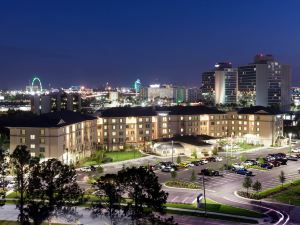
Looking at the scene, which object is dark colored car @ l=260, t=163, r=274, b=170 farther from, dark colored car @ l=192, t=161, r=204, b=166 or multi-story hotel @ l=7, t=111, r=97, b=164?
multi-story hotel @ l=7, t=111, r=97, b=164

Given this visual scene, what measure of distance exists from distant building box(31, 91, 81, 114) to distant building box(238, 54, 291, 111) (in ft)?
189

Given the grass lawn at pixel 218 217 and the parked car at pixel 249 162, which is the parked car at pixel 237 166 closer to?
the parked car at pixel 249 162

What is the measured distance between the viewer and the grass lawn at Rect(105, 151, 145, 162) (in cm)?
5791

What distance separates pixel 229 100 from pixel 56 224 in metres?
153

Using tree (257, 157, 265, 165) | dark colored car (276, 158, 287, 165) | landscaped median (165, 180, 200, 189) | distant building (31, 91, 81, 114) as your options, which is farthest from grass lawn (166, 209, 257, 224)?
distant building (31, 91, 81, 114)

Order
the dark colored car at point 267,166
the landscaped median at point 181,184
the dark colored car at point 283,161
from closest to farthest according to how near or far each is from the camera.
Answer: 1. the landscaped median at point 181,184
2. the dark colored car at point 267,166
3. the dark colored car at point 283,161

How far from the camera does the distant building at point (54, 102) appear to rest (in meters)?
113

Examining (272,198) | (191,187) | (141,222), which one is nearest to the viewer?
(141,222)

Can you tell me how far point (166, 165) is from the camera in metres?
51.1

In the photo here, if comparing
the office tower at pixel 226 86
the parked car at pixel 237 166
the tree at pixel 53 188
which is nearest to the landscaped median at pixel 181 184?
the parked car at pixel 237 166

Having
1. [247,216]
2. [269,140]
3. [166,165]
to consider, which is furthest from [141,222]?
[269,140]

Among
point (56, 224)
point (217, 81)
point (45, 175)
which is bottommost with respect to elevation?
point (56, 224)

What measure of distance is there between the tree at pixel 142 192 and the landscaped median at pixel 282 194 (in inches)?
585

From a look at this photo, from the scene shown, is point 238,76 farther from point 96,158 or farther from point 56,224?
point 56,224
